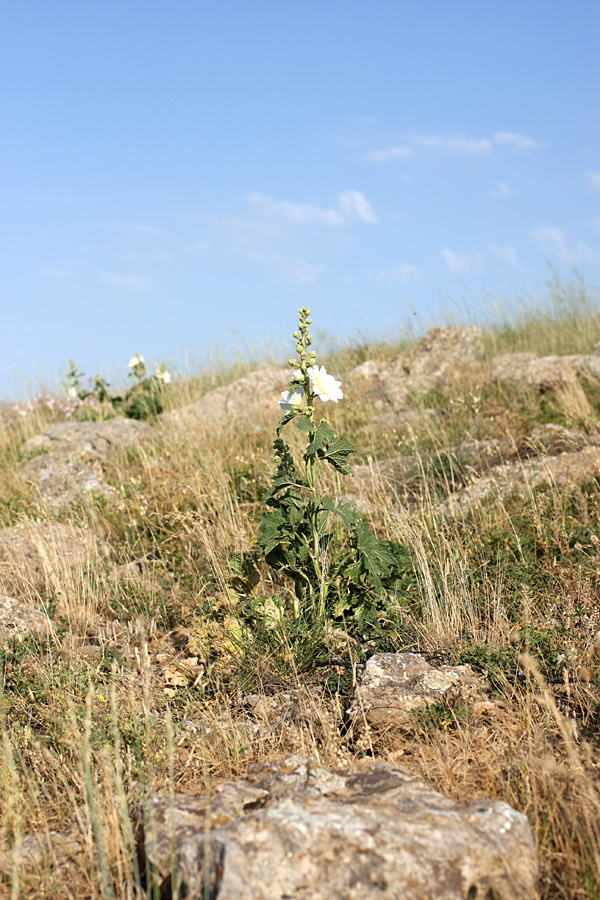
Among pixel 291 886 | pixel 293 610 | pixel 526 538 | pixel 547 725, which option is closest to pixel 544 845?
pixel 547 725

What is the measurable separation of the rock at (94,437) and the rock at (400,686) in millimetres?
5100

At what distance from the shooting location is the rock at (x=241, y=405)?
8.02 meters

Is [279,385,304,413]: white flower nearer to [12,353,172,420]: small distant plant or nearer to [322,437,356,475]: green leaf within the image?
[322,437,356,475]: green leaf

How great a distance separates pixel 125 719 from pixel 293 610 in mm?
950

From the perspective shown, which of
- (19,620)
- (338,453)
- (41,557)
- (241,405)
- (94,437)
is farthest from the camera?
(241,405)

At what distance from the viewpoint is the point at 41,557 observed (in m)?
4.77

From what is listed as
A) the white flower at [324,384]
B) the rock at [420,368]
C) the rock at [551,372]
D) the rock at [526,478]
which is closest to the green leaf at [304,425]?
the white flower at [324,384]

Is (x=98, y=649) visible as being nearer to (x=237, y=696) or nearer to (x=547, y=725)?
(x=237, y=696)

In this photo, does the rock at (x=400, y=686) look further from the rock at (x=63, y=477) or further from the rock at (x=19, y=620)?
the rock at (x=63, y=477)

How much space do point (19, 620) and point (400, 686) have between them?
7.56ft

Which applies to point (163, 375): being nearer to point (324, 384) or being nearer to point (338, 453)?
point (324, 384)

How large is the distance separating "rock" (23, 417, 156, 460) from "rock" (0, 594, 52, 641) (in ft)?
11.4

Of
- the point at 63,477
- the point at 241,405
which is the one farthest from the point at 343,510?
the point at 241,405

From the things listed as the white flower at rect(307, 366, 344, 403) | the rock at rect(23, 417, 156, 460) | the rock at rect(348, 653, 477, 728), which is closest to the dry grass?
the rock at rect(348, 653, 477, 728)
